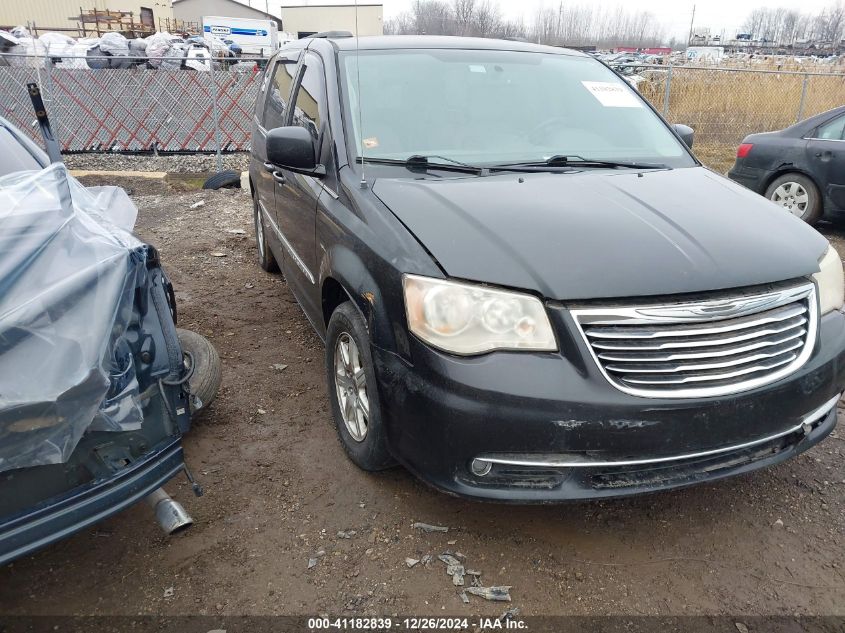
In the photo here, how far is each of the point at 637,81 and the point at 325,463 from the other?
1311 centimetres

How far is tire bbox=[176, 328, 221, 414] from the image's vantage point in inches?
124

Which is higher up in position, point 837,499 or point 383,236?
point 383,236

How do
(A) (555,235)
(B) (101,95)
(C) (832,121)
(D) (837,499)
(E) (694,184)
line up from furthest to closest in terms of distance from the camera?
1. (B) (101,95)
2. (C) (832,121)
3. (E) (694,184)
4. (D) (837,499)
5. (A) (555,235)

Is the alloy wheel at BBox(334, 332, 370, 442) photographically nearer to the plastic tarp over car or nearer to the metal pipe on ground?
the metal pipe on ground

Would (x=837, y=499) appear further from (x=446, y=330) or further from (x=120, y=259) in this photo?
(x=120, y=259)

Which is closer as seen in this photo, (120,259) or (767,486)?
(120,259)

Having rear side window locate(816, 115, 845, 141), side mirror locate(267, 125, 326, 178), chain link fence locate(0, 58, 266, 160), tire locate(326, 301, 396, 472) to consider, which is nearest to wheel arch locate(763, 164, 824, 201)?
rear side window locate(816, 115, 845, 141)

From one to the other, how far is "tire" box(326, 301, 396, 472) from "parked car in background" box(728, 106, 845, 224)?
6044mm

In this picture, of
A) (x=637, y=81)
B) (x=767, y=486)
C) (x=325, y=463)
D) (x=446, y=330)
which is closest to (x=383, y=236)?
(x=446, y=330)

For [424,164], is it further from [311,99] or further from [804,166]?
[804,166]

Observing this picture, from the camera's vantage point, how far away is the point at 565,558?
242cm

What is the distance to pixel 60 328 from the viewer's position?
1.94m

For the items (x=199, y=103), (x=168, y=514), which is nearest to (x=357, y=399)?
(x=168, y=514)

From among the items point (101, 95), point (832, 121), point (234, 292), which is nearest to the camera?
point (234, 292)
